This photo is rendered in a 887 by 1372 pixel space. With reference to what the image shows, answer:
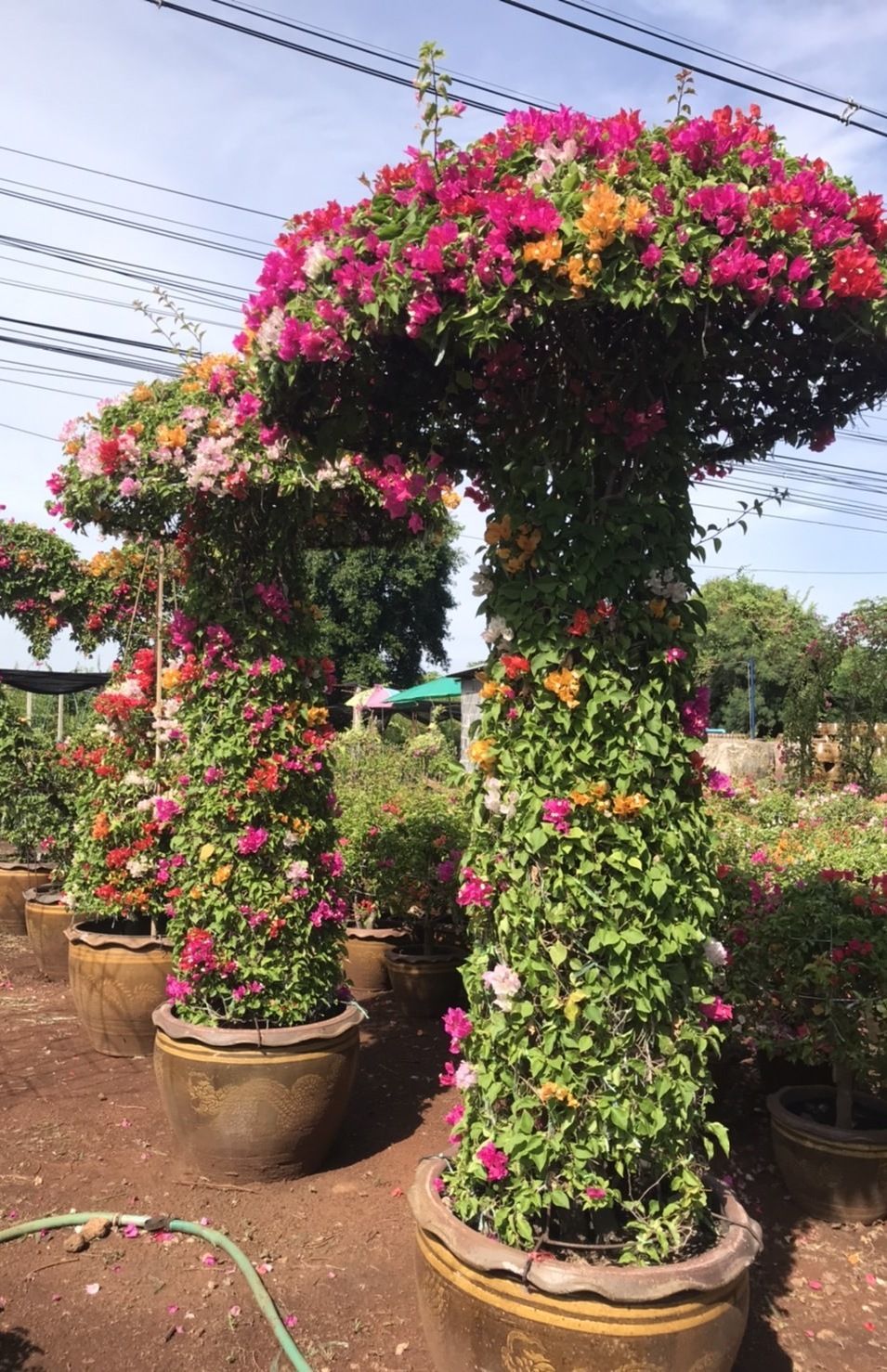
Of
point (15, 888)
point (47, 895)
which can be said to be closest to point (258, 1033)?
point (47, 895)

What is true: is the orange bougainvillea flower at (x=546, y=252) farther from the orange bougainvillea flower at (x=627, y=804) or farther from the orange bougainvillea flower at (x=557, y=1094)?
the orange bougainvillea flower at (x=557, y=1094)

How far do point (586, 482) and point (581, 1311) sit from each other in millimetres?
1816

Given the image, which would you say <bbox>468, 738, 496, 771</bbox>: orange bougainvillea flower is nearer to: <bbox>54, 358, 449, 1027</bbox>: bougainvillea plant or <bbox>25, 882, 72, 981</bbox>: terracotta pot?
<bbox>54, 358, 449, 1027</bbox>: bougainvillea plant

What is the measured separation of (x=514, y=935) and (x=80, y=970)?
3430 millimetres

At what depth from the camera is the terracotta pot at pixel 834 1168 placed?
327 cm

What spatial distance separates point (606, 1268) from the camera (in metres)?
2.02

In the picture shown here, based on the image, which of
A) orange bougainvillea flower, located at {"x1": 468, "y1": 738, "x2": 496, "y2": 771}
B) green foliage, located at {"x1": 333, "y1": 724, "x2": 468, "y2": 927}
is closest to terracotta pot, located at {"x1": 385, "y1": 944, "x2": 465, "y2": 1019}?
green foliage, located at {"x1": 333, "y1": 724, "x2": 468, "y2": 927}

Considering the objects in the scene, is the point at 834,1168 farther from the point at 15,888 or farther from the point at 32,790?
the point at 15,888

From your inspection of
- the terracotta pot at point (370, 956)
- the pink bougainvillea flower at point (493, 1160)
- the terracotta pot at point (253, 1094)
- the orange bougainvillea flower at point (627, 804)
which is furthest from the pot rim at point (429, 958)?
the orange bougainvillea flower at point (627, 804)

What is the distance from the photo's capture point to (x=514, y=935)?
7.55 feet

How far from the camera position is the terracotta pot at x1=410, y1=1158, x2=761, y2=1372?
1.95m

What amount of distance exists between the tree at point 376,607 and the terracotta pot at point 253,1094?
1801 cm

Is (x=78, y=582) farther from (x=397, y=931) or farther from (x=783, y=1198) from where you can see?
(x=783, y=1198)

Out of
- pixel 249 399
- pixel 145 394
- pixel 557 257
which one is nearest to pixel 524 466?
pixel 557 257
